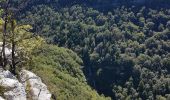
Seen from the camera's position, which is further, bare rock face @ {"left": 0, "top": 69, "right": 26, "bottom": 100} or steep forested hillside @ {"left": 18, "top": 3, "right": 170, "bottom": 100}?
steep forested hillside @ {"left": 18, "top": 3, "right": 170, "bottom": 100}

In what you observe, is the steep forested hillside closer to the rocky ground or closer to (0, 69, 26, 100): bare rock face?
the rocky ground

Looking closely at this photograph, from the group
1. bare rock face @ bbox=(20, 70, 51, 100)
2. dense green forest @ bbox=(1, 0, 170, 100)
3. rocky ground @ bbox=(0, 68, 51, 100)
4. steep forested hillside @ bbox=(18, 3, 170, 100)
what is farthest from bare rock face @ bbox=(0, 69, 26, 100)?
steep forested hillside @ bbox=(18, 3, 170, 100)

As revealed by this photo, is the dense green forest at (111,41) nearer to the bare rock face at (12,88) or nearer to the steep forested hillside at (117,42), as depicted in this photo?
the steep forested hillside at (117,42)

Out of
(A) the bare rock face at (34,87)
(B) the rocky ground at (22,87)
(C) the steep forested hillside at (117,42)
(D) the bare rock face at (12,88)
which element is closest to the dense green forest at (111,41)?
(C) the steep forested hillside at (117,42)

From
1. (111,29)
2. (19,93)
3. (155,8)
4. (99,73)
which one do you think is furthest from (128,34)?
(19,93)

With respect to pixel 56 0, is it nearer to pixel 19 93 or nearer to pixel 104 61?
pixel 104 61

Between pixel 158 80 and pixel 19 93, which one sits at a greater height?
pixel 19 93

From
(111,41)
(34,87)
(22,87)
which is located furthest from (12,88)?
(111,41)
